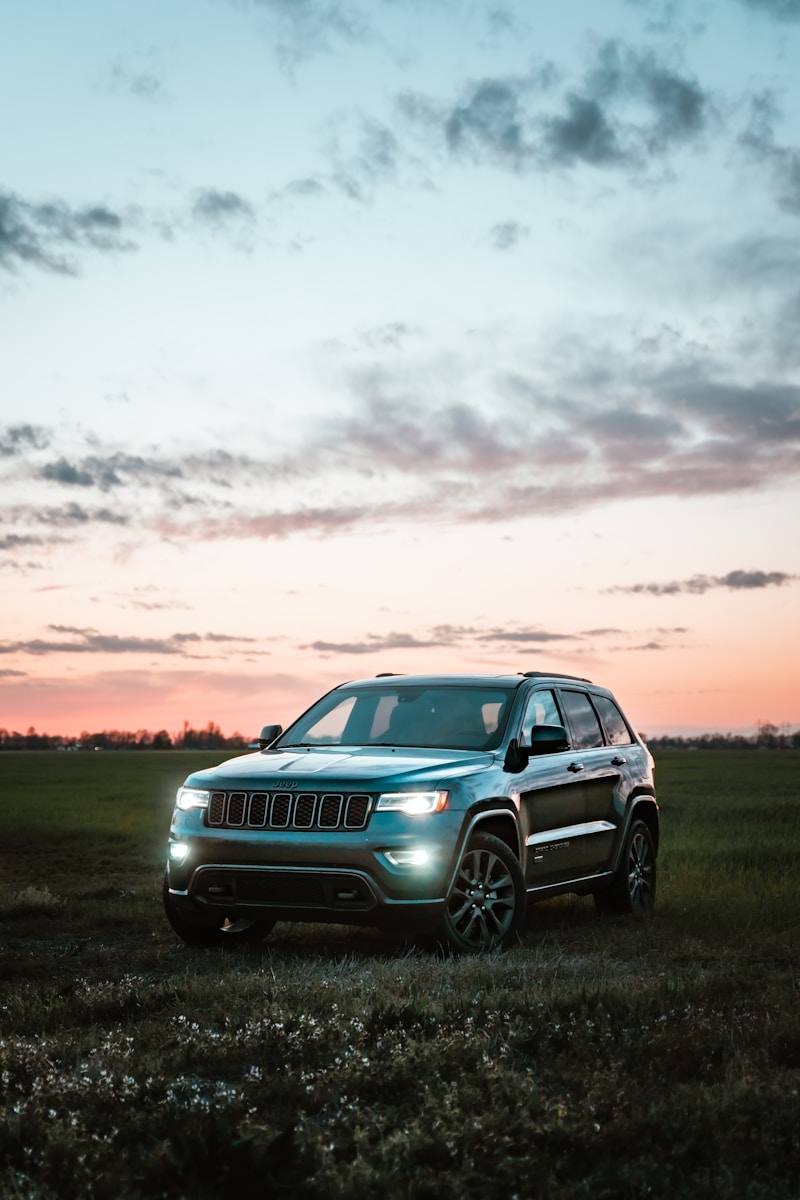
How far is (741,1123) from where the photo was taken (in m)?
4.88

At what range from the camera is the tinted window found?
1147 centimetres

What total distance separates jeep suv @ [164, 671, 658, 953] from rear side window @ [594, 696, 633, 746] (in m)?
0.80

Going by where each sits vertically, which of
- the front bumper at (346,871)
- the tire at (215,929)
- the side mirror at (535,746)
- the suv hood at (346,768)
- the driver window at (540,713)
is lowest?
the tire at (215,929)

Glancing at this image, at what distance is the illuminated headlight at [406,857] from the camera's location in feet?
28.9

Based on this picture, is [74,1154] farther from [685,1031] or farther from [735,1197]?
[685,1031]

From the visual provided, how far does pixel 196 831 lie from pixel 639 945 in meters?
3.32

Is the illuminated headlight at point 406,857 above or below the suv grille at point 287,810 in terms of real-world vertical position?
below

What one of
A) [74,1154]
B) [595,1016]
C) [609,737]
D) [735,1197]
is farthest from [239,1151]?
[609,737]

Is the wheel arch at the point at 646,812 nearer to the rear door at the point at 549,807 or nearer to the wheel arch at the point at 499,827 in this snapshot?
the rear door at the point at 549,807

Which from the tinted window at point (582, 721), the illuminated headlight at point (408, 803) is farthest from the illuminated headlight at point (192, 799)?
the tinted window at point (582, 721)

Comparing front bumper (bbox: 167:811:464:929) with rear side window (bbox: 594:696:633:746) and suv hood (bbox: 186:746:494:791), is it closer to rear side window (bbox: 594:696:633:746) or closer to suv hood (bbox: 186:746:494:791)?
suv hood (bbox: 186:746:494:791)

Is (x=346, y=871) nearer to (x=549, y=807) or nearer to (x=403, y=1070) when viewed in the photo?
(x=549, y=807)

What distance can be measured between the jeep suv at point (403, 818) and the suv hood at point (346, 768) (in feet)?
0.05

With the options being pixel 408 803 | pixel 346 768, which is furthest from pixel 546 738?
pixel 346 768
